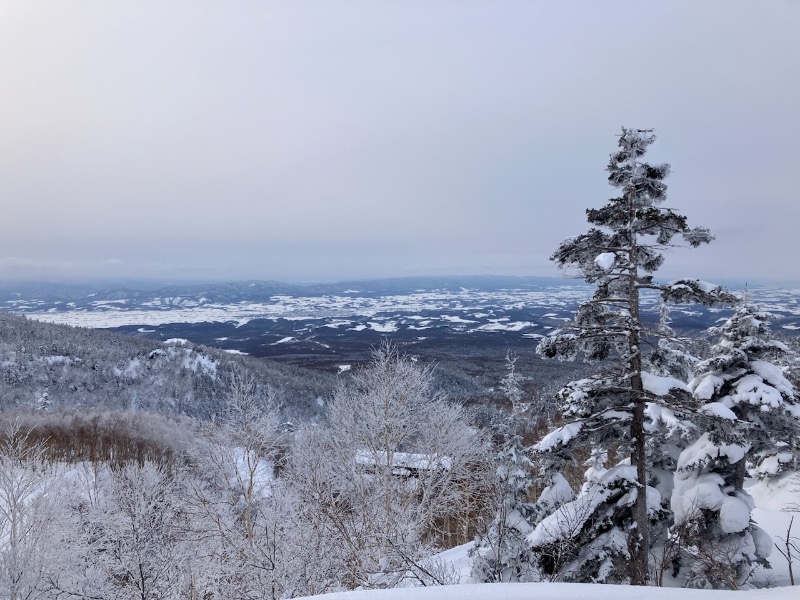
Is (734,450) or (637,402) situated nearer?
(637,402)

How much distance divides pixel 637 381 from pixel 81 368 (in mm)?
113345

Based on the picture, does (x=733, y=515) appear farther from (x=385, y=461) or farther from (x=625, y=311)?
(x=385, y=461)

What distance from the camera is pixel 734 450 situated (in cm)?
1110

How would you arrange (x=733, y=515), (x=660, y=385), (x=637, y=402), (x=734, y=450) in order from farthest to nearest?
(x=733, y=515) < (x=734, y=450) < (x=637, y=402) < (x=660, y=385)

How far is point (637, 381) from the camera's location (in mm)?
8070

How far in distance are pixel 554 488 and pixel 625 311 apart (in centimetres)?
640

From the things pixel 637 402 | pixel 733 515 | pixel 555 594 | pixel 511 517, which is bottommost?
pixel 511 517

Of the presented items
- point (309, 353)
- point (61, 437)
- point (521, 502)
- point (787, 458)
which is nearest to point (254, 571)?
point (521, 502)

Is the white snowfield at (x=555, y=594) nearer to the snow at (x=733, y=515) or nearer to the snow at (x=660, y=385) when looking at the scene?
the snow at (x=660, y=385)

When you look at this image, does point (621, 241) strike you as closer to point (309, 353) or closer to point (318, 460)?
point (318, 460)

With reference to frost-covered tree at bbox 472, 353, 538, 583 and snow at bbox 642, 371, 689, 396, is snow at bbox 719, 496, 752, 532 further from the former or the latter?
snow at bbox 642, 371, 689, 396

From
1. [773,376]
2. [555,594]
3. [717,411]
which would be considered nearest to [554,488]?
[717,411]

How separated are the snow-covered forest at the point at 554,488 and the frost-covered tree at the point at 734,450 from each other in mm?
53

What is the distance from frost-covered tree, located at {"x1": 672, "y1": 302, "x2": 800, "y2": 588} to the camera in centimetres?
1109
